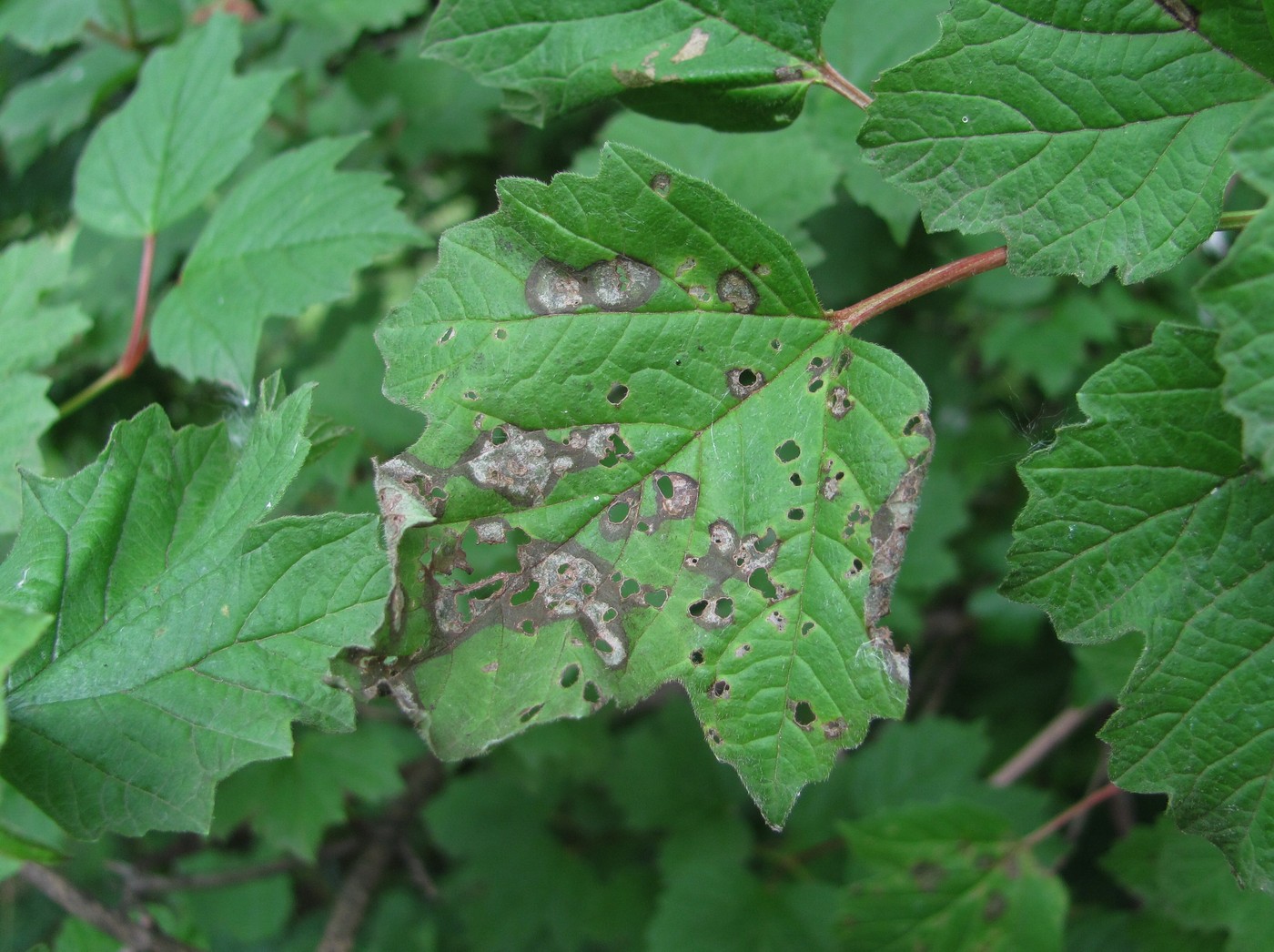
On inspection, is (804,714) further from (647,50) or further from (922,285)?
(647,50)

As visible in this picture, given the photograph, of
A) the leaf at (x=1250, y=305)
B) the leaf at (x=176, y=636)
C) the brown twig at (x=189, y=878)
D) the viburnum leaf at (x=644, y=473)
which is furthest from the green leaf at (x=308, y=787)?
the leaf at (x=1250, y=305)

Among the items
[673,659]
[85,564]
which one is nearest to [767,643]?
[673,659]

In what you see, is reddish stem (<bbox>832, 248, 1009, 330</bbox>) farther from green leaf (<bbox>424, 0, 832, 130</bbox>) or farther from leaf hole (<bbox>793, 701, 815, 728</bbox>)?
leaf hole (<bbox>793, 701, 815, 728</bbox>)

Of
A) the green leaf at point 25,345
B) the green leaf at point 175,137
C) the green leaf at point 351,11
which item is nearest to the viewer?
the green leaf at point 25,345

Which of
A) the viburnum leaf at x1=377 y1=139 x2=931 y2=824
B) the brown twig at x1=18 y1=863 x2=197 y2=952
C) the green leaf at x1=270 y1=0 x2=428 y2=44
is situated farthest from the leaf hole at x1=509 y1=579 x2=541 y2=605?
the green leaf at x1=270 y1=0 x2=428 y2=44

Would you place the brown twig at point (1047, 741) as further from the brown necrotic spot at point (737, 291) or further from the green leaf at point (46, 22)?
the green leaf at point (46, 22)

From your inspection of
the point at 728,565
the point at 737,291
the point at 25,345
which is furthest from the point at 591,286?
the point at 25,345

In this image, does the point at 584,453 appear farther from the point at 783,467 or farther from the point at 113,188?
the point at 113,188
